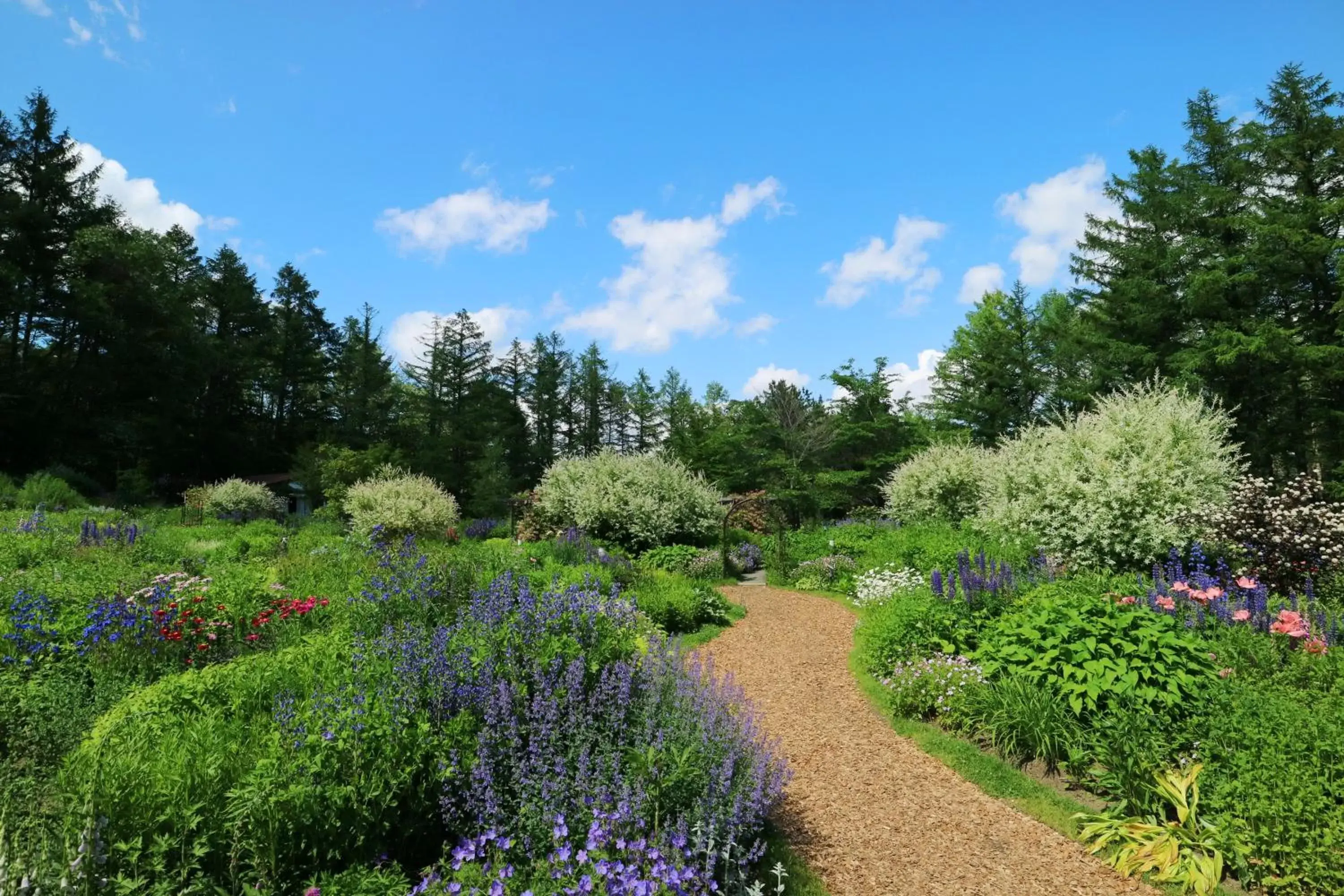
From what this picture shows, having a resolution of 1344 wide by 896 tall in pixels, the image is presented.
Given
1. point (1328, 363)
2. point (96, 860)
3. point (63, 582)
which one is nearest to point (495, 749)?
point (96, 860)

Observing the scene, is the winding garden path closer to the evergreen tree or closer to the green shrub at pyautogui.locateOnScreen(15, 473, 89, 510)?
the green shrub at pyautogui.locateOnScreen(15, 473, 89, 510)

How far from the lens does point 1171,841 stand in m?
3.57

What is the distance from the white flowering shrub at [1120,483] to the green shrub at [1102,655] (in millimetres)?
4004

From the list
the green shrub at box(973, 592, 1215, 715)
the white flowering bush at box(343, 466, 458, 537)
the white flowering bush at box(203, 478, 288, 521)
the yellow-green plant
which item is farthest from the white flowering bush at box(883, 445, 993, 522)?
the white flowering bush at box(203, 478, 288, 521)

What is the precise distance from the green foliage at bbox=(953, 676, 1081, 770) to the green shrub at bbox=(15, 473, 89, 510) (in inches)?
826

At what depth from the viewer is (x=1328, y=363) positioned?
1778cm

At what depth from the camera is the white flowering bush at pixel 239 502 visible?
784 inches

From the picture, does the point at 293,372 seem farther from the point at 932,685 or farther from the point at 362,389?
the point at 932,685

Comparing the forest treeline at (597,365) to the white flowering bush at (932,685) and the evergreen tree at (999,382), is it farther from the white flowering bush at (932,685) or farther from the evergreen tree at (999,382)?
the white flowering bush at (932,685)

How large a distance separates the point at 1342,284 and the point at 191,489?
35.2 m

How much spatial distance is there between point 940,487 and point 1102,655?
11056mm

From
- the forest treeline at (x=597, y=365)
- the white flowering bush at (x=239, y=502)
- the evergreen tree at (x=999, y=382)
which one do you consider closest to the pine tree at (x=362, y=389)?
the forest treeline at (x=597, y=365)

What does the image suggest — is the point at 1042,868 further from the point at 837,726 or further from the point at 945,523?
the point at 945,523

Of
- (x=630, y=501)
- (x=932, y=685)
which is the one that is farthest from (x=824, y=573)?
(x=932, y=685)
